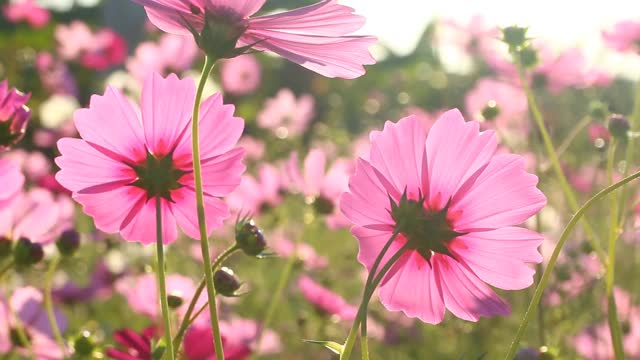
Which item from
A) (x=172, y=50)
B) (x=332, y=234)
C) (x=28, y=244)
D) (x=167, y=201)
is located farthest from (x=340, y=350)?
(x=332, y=234)

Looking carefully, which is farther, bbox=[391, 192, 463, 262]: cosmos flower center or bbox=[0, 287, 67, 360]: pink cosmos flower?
bbox=[0, 287, 67, 360]: pink cosmos flower

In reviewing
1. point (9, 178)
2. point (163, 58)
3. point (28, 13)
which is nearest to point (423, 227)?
point (9, 178)

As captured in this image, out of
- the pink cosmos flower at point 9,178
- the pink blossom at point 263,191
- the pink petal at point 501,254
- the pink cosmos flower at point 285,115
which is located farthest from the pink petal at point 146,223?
the pink cosmos flower at point 285,115

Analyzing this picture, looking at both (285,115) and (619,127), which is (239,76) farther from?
(619,127)

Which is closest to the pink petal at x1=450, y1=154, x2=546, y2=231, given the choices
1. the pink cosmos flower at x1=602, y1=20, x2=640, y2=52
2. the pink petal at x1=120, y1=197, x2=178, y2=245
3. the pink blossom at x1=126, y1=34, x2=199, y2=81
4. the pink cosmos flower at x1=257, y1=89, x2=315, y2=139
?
the pink petal at x1=120, y1=197, x2=178, y2=245

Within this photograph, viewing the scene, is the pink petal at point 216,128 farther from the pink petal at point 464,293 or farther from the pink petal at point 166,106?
the pink petal at point 464,293

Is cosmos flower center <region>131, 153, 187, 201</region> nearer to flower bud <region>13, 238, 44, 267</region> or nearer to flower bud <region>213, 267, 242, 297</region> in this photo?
flower bud <region>213, 267, 242, 297</region>

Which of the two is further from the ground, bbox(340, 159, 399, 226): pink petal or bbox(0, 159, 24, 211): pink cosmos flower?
bbox(0, 159, 24, 211): pink cosmos flower
